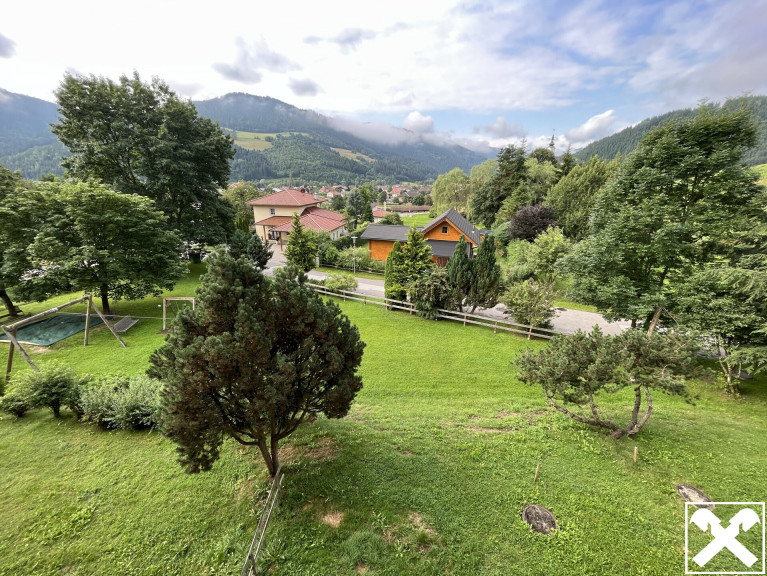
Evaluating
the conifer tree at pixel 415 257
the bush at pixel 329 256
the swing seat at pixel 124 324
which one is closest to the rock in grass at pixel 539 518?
the conifer tree at pixel 415 257

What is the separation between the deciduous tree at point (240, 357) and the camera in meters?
4.66

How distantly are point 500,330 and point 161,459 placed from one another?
15.7 meters

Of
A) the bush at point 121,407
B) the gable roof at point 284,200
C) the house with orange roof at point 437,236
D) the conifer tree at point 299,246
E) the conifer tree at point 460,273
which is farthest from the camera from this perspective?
the gable roof at point 284,200

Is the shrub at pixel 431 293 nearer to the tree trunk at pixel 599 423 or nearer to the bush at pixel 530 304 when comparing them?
the bush at pixel 530 304

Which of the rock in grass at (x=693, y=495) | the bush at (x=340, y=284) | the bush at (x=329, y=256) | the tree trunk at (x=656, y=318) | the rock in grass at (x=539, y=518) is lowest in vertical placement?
the rock in grass at (x=539, y=518)

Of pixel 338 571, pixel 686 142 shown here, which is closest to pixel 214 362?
pixel 338 571

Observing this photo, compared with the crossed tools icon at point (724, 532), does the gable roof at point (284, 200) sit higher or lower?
higher

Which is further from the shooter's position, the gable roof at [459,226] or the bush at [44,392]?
the gable roof at [459,226]

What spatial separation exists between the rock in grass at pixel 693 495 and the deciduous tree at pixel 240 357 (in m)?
7.33

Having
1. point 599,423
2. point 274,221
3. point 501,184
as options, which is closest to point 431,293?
point 599,423

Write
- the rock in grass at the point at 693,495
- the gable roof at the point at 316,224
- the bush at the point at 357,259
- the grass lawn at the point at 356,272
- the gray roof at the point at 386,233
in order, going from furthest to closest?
1. the gable roof at the point at 316,224
2. the gray roof at the point at 386,233
3. the bush at the point at 357,259
4. the grass lawn at the point at 356,272
5. the rock in grass at the point at 693,495

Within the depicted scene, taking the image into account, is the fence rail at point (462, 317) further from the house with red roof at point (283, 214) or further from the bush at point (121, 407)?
the house with red roof at point (283, 214)

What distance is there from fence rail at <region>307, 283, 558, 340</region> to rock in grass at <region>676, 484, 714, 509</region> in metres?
9.29

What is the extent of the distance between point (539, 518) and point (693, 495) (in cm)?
337
